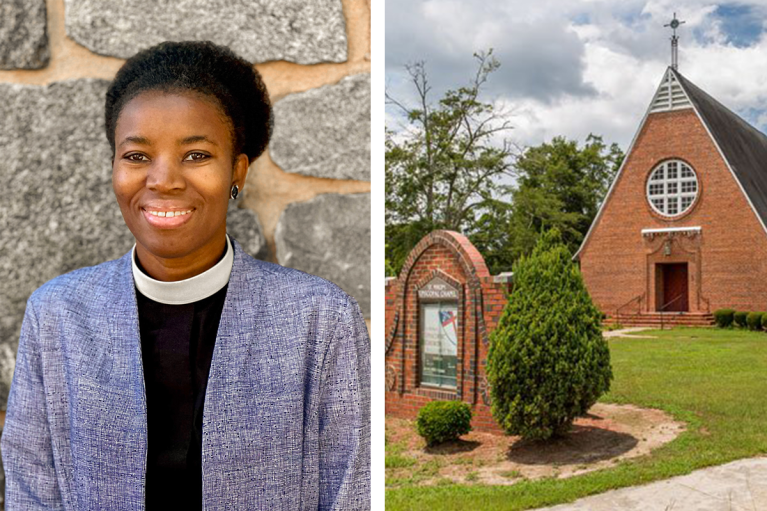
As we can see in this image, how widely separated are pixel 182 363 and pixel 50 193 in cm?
59

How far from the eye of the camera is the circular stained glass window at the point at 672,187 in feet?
11.3

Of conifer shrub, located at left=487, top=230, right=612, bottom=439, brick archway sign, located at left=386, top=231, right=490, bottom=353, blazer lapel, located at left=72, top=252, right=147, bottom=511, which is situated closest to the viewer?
blazer lapel, located at left=72, top=252, right=147, bottom=511

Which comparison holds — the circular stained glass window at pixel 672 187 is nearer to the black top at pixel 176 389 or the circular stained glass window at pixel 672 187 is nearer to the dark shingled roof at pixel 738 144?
the dark shingled roof at pixel 738 144

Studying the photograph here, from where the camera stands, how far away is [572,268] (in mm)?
3674

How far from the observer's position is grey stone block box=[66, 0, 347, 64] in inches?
68.1

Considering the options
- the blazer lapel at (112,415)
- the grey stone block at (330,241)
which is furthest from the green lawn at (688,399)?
the blazer lapel at (112,415)

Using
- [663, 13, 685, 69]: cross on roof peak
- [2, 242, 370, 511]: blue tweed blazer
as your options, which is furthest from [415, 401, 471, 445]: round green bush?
[2, 242, 370, 511]: blue tweed blazer

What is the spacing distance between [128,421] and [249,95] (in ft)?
2.57

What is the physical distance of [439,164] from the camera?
13.0ft

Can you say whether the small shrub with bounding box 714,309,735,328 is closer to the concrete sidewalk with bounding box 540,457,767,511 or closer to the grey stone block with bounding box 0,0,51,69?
the concrete sidewalk with bounding box 540,457,767,511

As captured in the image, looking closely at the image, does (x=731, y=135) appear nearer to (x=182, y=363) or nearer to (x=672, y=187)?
(x=672, y=187)

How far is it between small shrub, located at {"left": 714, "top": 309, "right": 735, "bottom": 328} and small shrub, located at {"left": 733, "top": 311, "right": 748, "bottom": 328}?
2cm

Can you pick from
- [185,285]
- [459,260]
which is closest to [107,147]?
[185,285]

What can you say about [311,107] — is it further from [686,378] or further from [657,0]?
[686,378]
